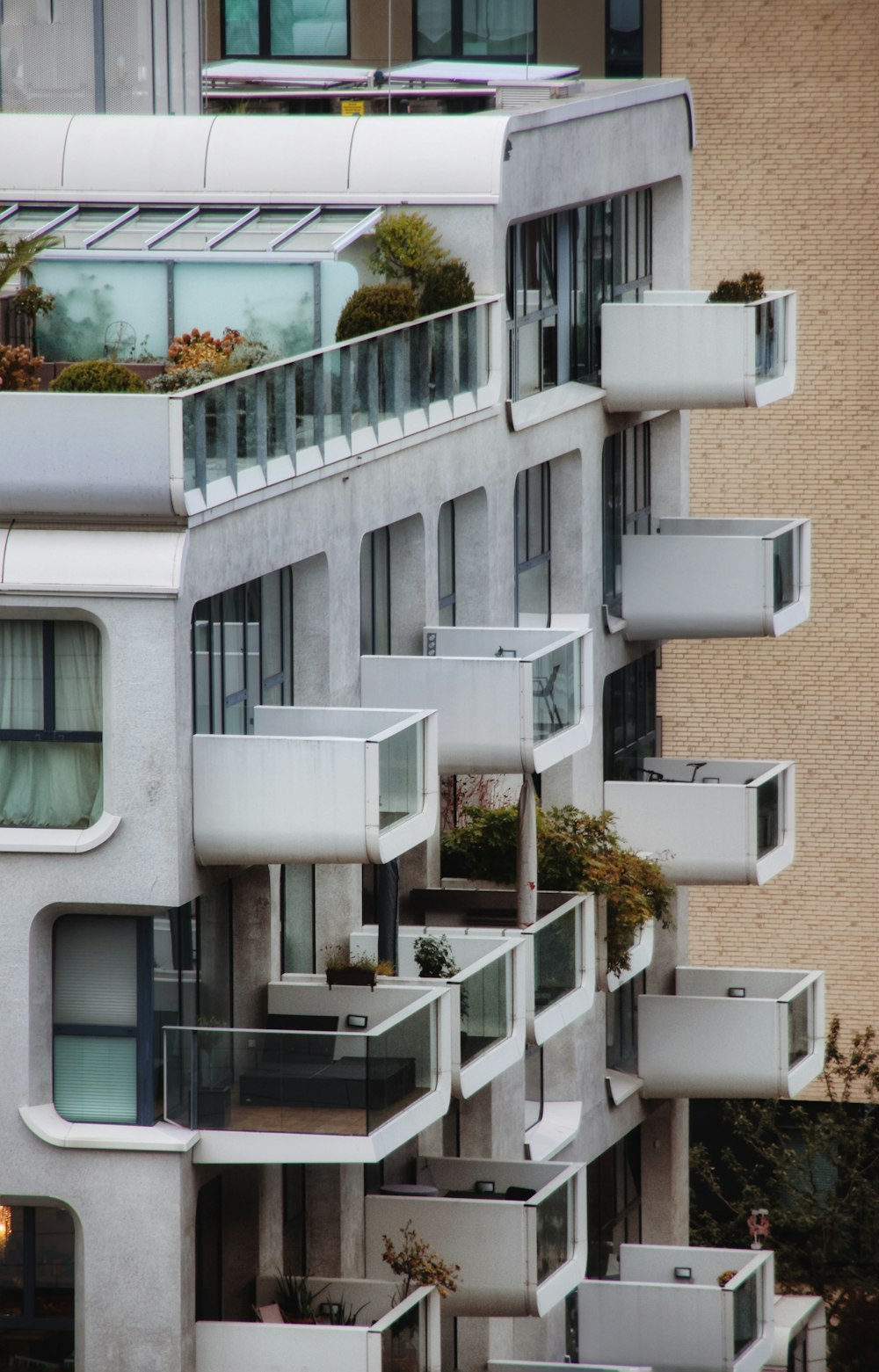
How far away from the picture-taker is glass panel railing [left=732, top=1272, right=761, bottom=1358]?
34.1 m

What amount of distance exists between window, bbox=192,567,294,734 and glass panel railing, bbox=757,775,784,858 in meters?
9.64

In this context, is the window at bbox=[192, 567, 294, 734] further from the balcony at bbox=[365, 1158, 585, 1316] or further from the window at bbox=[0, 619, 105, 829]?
the balcony at bbox=[365, 1158, 585, 1316]

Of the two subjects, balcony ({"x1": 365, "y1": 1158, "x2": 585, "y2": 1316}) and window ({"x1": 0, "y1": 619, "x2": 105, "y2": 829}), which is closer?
window ({"x1": 0, "y1": 619, "x2": 105, "y2": 829})

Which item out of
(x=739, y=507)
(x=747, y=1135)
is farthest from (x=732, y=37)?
(x=747, y=1135)

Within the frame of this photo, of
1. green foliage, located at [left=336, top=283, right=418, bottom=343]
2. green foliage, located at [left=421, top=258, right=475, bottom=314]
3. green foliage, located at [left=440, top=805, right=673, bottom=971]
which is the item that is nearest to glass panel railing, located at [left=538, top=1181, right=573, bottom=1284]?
green foliage, located at [left=440, top=805, right=673, bottom=971]

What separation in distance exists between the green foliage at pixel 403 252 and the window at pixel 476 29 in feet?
60.9

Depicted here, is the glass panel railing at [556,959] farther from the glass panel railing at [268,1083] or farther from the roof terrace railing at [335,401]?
the glass panel railing at [268,1083]

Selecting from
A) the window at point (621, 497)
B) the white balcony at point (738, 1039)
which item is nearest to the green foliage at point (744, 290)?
the window at point (621, 497)

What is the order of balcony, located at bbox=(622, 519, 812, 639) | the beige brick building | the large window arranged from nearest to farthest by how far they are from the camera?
the large window → balcony, located at bbox=(622, 519, 812, 639) → the beige brick building

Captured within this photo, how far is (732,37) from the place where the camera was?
150 feet

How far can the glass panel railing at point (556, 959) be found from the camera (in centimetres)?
3027

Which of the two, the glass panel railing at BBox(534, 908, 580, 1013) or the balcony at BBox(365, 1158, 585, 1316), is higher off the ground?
the glass panel railing at BBox(534, 908, 580, 1013)

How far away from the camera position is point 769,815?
36.0 metres

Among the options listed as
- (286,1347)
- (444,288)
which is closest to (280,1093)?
(286,1347)
